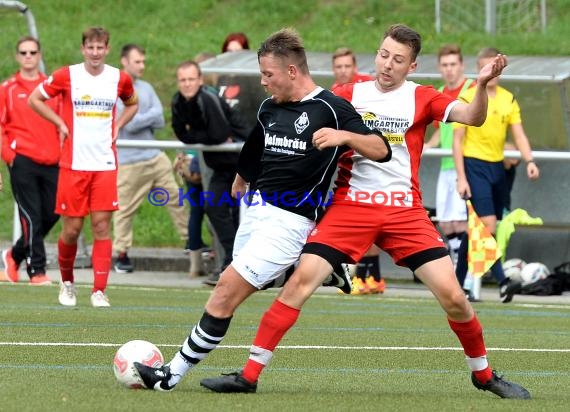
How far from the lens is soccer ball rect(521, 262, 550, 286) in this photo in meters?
14.8

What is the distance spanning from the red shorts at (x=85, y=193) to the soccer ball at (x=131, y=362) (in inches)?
182

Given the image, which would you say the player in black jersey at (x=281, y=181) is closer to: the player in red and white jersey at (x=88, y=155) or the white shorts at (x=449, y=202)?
the player in red and white jersey at (x=88, y=155)

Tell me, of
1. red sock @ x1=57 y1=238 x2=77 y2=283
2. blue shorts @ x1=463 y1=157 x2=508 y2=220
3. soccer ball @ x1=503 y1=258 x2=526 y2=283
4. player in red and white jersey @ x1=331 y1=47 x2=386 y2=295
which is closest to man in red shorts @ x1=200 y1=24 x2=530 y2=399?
red sock @ x1=57 y1=238 x2=77 y2=283

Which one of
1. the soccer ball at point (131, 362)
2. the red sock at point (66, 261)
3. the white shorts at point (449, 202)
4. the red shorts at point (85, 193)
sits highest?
the soccer ball at point (131, 362)

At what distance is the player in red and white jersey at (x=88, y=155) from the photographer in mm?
12008

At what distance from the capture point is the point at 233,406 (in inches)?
268

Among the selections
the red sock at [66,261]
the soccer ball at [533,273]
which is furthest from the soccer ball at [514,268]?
the red sock at [66,261]

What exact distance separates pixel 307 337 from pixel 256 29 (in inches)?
645

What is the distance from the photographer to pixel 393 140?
7762 mm

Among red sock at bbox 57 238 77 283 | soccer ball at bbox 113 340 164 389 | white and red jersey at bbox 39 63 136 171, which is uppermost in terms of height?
white and red jersey at bbox 39 63 136 171

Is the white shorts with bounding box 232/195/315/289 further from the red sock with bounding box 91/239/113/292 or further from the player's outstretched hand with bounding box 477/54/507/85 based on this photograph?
the red sock with bounding box 91/239/113/292

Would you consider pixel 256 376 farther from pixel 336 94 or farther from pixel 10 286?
pixel 10 286

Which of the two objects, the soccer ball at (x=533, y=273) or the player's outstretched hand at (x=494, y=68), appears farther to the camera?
the soccer ball at (x=533, y=273)

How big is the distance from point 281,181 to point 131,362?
1194mm
